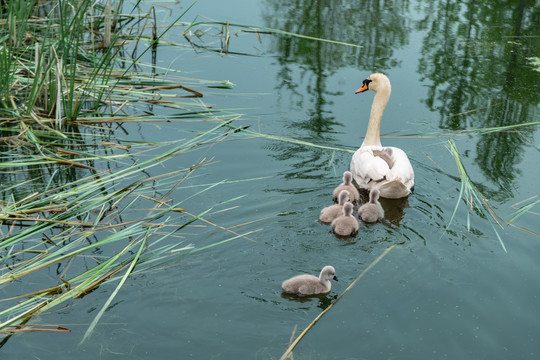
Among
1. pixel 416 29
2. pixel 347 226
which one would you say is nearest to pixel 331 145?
pixel 347 226

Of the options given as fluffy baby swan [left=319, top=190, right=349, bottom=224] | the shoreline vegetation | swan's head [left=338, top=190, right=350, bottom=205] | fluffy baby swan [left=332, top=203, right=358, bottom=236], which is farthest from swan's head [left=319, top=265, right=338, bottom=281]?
swan's head [left=338, top=190, right=350, bottom=205]

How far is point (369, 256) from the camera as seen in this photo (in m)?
5.84

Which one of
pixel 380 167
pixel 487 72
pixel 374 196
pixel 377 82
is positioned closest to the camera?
pixel 374 196

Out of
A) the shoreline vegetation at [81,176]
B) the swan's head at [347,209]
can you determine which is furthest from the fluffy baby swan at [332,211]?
the shoreline vegetation at [81,176]

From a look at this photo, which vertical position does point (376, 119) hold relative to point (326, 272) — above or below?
above

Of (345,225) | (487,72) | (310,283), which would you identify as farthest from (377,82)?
(310,283)

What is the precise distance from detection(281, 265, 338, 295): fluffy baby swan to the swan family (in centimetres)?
80

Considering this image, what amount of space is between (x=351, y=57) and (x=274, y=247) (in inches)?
209

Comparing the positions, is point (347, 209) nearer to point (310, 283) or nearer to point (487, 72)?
point (310, 283)

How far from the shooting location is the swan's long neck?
299 inches

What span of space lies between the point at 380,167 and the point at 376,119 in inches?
34.1

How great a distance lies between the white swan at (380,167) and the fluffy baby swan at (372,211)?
245mm

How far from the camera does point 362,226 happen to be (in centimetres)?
643

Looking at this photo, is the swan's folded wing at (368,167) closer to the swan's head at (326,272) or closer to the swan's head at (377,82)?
the swan's head at (377,82)
